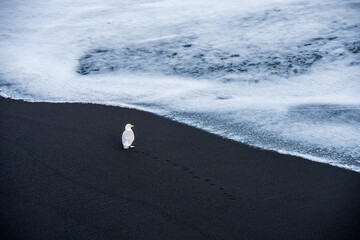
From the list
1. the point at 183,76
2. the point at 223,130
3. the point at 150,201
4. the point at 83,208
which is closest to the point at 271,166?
the point at 223,130

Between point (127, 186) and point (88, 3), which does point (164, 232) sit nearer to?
point (127, 186)

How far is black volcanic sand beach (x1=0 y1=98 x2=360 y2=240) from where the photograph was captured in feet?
8.99

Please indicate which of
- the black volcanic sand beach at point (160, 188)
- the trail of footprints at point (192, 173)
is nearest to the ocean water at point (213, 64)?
the black volcanic sand beach at point (160, 188)

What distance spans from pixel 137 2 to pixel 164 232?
7.63 m

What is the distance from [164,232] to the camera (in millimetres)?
2699

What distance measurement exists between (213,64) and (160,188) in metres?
3.24

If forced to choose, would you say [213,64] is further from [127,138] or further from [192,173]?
[192,173]

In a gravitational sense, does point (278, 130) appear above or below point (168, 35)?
below

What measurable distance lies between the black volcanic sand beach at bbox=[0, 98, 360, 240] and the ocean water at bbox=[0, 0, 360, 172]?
433 mm

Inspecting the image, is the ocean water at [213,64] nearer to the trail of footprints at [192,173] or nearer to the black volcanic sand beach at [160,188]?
the black volcanic sand beach at [160,188]

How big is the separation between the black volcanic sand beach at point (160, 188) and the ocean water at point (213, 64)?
0.43 metres

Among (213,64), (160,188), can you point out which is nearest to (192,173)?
(160,188)

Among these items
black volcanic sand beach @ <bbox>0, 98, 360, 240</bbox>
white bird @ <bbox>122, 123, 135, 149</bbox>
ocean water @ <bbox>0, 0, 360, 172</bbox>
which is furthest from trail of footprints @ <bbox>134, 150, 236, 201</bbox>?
ocean water @ <bbox>0, 0, 360, 172</bbox>

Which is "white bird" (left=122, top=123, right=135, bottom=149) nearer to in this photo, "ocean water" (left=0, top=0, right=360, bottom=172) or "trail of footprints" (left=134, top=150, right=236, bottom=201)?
"trail of footprints" (left=134, top=150, right=236, bottom=201)
